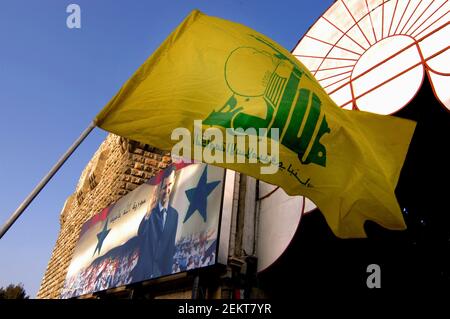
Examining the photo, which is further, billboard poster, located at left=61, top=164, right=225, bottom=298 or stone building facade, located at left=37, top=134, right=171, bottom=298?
stone building facade, located at left=37, top=134, right=171, bottom=298

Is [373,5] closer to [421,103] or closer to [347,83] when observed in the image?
[347,83]

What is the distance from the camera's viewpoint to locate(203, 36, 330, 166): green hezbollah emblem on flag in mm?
3137

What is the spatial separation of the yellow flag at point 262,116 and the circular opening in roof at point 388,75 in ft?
2.33

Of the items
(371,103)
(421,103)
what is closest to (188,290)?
(371,103)

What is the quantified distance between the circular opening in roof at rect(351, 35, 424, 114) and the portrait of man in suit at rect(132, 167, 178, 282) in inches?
136

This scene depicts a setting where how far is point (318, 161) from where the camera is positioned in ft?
10.8


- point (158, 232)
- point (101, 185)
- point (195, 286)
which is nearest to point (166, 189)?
point (158, 232)

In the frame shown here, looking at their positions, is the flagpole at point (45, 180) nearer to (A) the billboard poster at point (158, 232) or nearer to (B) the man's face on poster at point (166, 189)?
(A) the billboard poster at point (158, 232)

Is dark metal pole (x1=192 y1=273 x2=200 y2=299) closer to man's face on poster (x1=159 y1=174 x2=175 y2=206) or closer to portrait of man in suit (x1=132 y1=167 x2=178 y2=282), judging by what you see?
portrait of man in suit (x1=132 y1=167 x2=178 y2=282)

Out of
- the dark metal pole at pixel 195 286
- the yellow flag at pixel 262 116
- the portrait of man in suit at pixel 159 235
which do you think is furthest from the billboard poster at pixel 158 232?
the yellow flag at pixel 262 116

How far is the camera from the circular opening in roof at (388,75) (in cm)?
388

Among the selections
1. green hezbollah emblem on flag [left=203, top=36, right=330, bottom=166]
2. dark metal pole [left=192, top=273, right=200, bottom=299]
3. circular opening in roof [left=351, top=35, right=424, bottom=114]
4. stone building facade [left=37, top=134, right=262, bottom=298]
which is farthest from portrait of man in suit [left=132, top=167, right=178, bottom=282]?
circular opening in roof [left=351, top=35, right=424, bottom=114]

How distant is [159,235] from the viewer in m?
6.41

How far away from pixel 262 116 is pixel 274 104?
181 mm
